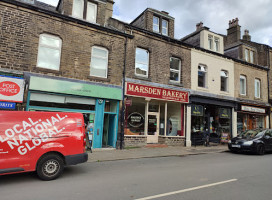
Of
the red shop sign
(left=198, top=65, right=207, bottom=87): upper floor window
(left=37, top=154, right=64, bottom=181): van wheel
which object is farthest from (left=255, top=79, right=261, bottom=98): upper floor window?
the red shop sign

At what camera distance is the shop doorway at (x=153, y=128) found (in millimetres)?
13367

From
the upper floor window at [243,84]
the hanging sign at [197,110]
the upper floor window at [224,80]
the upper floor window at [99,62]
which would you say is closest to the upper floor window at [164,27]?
the upper floor window at [99,62]

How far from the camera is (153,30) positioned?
14211 mm

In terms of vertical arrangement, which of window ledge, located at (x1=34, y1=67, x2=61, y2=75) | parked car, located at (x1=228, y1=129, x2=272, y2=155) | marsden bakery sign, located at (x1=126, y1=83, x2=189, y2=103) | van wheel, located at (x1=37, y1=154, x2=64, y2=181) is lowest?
van wheel, located at (x1=37, y1=154, x2=64, y2=181)

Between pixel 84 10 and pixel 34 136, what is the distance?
30.0 ft

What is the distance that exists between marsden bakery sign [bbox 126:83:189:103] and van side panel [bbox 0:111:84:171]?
6339 millimetres

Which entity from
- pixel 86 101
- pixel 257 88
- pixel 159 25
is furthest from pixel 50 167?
pixel 257 88

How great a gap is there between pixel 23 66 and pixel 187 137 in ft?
36.6

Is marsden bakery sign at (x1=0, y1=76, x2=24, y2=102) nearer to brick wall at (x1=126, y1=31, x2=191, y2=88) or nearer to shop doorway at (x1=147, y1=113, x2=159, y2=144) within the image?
brick wall at (x1=126, y1=31, x2=191, y2=88)

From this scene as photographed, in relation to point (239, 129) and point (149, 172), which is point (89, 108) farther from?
point (239, 129)

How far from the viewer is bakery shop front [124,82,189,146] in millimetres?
12266

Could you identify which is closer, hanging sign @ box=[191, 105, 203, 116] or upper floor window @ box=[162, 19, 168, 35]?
hanging sign @ box=[191, 105, 203, 116]

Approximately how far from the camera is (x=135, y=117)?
1273 centimetres

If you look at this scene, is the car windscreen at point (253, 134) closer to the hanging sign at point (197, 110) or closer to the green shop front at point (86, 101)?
the hanging sign at point (197, 110)
